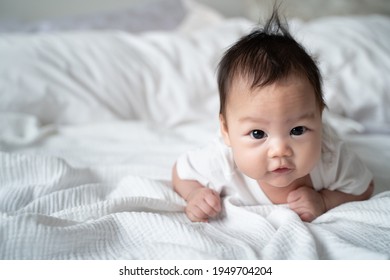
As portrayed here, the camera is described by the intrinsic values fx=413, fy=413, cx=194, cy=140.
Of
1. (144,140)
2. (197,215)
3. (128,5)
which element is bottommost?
(197,215)

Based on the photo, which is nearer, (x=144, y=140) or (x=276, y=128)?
(x=276, y=128)

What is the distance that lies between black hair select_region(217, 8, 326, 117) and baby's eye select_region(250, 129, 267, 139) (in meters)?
0.07

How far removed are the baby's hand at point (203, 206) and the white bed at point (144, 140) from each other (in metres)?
0.02

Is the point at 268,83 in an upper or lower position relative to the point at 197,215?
upper

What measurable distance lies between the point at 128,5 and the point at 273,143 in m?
1.46

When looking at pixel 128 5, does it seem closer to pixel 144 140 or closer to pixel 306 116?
pixel 144 140

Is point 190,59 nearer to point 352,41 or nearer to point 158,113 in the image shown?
point 158,113

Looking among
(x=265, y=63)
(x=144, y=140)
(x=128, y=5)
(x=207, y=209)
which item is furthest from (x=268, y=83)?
(x=128, y=5)

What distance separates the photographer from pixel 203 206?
729 mm

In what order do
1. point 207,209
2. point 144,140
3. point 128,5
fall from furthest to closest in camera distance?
Result: point 128,5 < point 144,140 < point 207,209

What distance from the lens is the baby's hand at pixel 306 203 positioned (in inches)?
28.3

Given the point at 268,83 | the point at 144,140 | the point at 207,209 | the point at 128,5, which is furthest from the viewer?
the point at 128,5

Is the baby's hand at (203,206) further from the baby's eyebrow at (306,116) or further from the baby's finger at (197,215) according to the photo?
the baby's eyebrow at (306,116)
